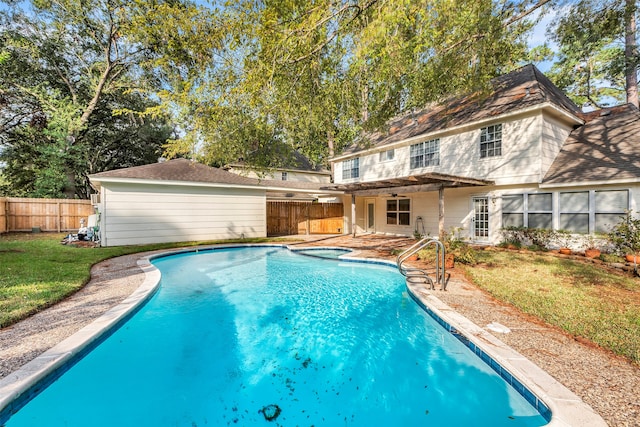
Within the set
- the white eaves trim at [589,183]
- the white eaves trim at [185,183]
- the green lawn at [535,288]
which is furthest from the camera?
the white eaves trim at [185,183]

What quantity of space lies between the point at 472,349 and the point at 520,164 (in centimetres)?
947

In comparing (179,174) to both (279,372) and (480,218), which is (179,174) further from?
(480,218)

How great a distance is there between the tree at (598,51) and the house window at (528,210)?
193 inches

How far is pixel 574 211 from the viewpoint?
31.2 feet

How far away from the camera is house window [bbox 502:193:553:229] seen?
10125mm

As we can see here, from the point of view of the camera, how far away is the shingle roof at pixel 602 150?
8.95 m

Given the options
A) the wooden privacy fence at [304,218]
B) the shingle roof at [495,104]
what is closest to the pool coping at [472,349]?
the shingle roof at [495,104]

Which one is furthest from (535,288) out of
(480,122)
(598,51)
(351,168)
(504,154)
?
(598,51)

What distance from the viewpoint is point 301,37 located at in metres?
5.02

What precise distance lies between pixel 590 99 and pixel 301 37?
25806 millimetres

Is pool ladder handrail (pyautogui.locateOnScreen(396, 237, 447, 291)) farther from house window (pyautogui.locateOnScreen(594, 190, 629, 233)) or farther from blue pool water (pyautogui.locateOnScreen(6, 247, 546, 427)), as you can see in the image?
house window (pyautogui.locateOnScreen(594, 190, 629, 233))

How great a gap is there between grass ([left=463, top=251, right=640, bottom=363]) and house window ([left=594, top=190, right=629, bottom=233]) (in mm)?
2035

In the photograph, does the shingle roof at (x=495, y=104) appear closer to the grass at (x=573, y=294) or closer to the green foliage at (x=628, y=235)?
the green foliage at (x=628, y=235)

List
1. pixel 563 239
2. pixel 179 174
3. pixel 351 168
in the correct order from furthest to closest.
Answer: pixel 351 168 → pixel 179 174 → pixel 563 239
